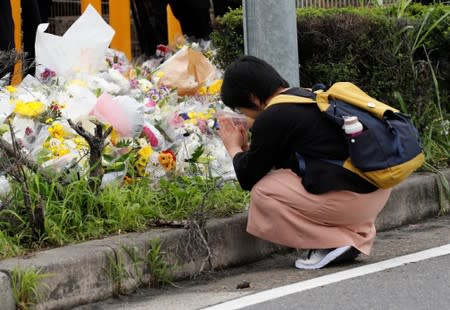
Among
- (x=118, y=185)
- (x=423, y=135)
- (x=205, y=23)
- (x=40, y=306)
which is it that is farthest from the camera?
(x=205, y=23)

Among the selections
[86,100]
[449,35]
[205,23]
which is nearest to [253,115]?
[86,100]

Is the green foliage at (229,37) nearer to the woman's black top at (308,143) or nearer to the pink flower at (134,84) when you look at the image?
the pink flower at (134,84)

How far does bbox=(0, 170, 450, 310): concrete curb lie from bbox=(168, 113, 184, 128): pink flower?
117cm

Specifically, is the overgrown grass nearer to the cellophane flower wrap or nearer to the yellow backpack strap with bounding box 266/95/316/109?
the cellophane flower wrap

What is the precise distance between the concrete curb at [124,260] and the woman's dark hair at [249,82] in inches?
25.5

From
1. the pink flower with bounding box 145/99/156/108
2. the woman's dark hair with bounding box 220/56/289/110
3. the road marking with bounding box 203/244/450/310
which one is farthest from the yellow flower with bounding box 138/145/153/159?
the road marking with bounding box 203/244/450/310

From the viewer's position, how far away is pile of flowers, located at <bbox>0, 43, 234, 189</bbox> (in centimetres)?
603

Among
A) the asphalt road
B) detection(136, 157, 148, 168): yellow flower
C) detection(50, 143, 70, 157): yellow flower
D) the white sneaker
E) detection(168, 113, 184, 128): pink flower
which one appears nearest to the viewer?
the asphalt road

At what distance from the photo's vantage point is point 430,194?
6883 millimetres

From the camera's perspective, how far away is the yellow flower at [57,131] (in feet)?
20.2

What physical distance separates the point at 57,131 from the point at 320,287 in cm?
195

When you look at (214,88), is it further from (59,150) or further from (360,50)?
(59,150)

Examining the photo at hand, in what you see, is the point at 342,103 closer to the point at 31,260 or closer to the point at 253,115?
the point at 253,115

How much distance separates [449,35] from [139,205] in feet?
10.5
